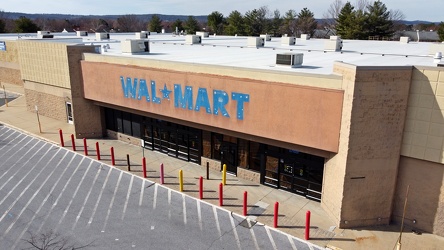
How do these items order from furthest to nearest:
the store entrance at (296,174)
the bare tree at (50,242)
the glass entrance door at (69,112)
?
1. the glass entrance door at (69,112)
2. the store entrance at (296,174)
3. the bare tree at (50,242)

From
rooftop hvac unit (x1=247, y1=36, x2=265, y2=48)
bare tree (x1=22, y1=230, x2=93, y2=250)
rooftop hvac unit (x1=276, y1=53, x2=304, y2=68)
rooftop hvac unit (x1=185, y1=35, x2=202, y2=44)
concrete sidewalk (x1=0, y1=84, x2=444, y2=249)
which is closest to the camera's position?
bare tree (x1=22, y1=230, x2=93, y2=250)

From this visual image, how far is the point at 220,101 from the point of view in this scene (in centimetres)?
1855

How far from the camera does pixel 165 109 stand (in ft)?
69.9

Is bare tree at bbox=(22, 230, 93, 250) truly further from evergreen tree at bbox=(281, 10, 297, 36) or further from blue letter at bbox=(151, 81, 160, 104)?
evergreen tree at bbox=(281, 10, 297, 36)

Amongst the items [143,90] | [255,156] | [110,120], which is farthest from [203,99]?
[110,120]

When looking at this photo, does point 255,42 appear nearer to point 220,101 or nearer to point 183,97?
point 183,97

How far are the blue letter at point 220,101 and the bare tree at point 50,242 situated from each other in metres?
8.80

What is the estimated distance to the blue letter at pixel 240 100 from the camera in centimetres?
1764

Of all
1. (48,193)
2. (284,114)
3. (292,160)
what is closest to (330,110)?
(284,114)

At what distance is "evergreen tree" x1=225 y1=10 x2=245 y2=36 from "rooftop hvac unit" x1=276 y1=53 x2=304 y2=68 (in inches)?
2753

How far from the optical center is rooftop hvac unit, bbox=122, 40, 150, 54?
26.6m

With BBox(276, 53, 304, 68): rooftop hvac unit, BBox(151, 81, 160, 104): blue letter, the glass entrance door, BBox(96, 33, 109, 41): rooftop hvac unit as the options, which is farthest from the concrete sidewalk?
BBox(96, 33, 109, 41): rooftop hvac unit

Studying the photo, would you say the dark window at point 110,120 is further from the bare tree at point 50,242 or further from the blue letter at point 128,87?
the bare tree at point 50,242

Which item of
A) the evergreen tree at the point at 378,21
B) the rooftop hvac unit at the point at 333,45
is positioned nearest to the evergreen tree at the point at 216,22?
the evergreen tree at the point at 378,21
